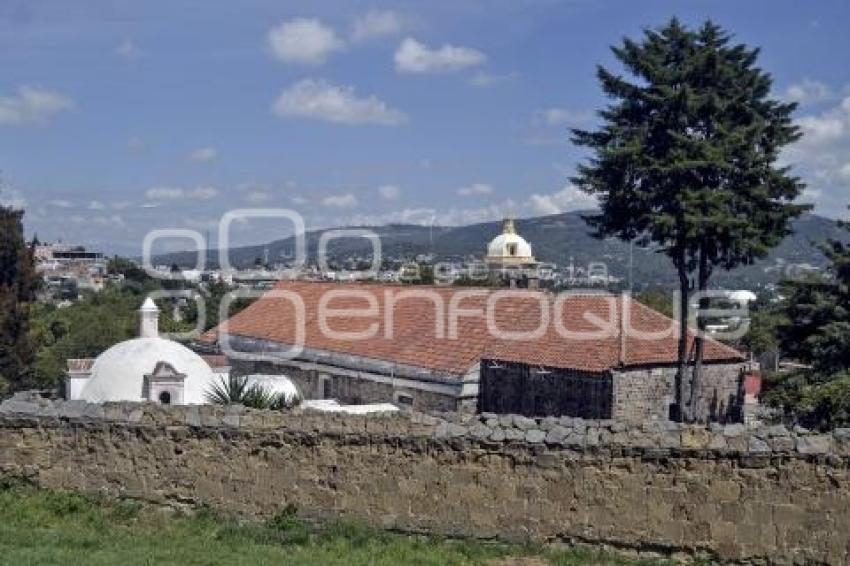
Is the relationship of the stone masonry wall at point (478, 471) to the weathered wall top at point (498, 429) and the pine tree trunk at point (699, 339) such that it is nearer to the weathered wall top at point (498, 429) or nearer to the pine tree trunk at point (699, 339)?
the weathered wall top at point (498, 429)

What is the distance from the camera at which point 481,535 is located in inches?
369

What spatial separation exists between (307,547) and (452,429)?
1.74 m

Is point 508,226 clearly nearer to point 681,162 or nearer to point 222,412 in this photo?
point 681,162

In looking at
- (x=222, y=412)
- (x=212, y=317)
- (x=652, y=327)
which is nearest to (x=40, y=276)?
(x=212, y=317)

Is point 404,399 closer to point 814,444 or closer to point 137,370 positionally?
point 137,370

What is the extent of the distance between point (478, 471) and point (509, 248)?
47319 millimetres

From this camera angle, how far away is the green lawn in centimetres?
830

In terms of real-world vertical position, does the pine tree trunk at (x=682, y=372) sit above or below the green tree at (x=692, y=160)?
below

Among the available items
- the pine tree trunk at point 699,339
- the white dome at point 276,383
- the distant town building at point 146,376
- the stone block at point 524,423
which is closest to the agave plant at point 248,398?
the distant town building at point 146,376

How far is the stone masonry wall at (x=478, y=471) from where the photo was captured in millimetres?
8805

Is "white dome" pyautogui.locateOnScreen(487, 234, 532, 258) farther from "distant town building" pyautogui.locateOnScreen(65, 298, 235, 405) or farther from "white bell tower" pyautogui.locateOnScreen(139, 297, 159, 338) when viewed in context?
"distant town building" pyautogui.locateOnScreen(65, 298, 235, 405)

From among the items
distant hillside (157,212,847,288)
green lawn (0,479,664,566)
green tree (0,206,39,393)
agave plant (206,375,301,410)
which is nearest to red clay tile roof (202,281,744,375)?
agave plant (206,375,301,410)

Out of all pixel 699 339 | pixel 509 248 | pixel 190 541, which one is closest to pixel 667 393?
pixel 699 339

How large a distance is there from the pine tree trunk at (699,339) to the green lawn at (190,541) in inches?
541
